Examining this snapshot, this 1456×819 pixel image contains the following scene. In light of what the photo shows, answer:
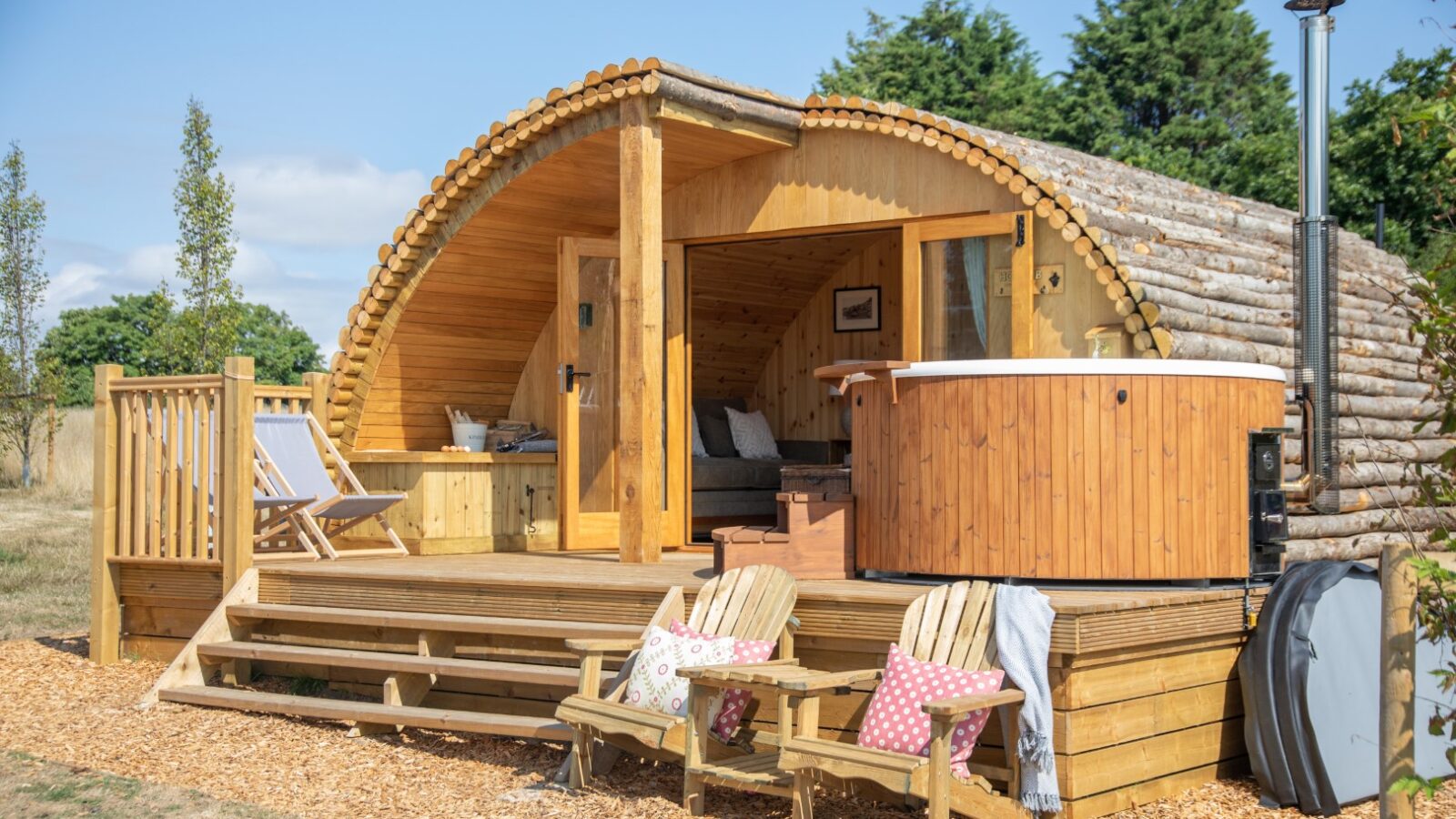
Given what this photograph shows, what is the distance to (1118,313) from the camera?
25.2ft

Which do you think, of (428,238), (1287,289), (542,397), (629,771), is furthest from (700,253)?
(629,771)

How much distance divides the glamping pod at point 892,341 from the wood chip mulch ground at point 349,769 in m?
1.32

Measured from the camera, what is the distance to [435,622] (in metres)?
6.96

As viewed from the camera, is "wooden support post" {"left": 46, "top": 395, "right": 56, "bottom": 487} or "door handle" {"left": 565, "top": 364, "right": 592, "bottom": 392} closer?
"door handle" {"left": 565, "top": 364, "right": 592, "bottom": 392}

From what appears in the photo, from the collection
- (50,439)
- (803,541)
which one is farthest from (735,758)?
(50,439)

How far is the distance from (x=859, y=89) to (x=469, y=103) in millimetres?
7895

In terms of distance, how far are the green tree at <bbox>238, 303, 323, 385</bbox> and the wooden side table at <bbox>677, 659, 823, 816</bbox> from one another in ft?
102

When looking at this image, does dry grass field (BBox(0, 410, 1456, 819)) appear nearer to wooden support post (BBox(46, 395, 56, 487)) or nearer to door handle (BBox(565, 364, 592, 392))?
door handle (BBox(565, 364, 592, 392))

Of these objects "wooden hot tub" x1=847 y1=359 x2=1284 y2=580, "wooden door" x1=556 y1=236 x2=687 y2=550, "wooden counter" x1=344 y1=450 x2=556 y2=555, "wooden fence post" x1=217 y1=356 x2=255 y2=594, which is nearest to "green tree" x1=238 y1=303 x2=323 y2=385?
"wooden counter" x1=344 y1=450 x2=556 y2=555

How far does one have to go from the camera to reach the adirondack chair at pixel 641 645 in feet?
18.2

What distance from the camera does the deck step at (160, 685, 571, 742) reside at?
6359mm

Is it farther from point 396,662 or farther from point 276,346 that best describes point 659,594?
point 276,346

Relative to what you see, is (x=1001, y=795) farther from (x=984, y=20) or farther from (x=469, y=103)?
(x=984, y=20)

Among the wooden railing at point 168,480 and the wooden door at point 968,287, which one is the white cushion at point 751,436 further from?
the wooden railing at point 168,480
